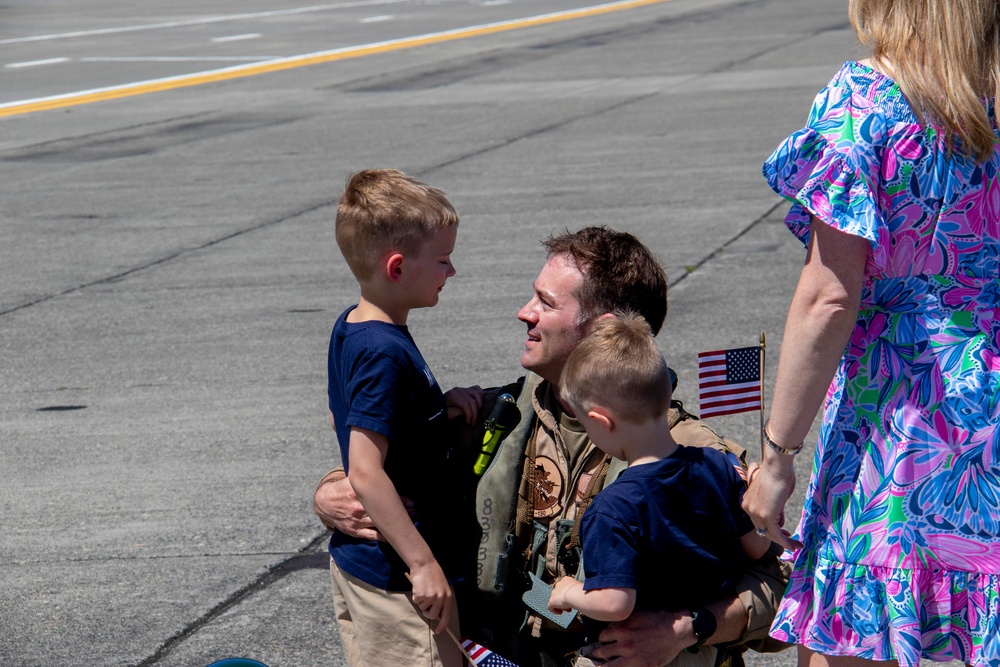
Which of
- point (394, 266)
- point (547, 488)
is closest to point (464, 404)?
point (547, 488)

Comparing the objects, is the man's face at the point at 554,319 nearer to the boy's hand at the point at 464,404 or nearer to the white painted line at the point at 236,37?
the boy's hand at the point at 464,404

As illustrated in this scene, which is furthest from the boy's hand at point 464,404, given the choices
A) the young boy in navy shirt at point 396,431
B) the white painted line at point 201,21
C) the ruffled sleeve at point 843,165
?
the white painted line at point 201,21

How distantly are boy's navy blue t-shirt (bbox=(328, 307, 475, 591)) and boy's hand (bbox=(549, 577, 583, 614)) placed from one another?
31 cm

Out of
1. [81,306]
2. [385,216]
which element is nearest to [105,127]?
[81,306]

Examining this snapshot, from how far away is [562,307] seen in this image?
2.85m

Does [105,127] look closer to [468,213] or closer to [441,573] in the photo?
[468,213]

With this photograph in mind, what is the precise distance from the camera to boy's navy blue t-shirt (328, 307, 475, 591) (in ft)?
8.79

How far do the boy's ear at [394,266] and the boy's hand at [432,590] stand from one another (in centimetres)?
58

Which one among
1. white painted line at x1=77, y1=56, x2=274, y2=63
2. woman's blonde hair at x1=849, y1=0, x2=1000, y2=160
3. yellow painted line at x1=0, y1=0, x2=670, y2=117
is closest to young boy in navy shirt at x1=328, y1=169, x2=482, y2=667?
woman's blonde hair at x1=849, y1=0, x2=1000, y2=160

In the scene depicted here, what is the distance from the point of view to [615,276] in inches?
112

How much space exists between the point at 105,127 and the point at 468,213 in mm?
7602

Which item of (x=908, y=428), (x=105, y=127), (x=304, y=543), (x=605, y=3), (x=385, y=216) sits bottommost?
(x=605, y=3)

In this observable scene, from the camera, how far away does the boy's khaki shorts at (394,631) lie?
281cm

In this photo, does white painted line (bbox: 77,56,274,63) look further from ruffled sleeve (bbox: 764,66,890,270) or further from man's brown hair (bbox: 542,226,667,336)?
ruffled sleeve (bbox: 764,66,890,270)
